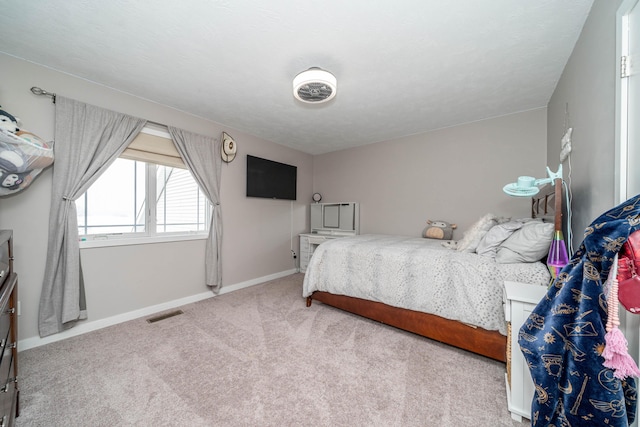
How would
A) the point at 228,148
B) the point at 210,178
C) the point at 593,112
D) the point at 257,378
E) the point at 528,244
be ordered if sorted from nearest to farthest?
the point at 593,112, the point at 257,378, the point at 528,244, the point at 210,178, the point at 228,148

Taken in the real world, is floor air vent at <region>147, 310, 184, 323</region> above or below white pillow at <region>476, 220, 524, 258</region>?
below

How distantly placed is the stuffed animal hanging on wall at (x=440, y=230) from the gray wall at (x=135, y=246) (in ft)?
8.33

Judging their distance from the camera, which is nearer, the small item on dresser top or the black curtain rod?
the small item on dresser top

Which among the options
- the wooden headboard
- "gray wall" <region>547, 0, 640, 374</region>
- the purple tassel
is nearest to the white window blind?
the purple tassel

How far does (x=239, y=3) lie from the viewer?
148 cm

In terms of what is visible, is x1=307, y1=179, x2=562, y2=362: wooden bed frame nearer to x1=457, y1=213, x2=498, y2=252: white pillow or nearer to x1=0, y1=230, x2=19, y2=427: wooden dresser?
x1=457, y1=213, x2=498, y2=252: white pillow

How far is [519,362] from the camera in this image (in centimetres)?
134

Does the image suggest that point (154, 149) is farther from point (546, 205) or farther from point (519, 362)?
point (546, 205)

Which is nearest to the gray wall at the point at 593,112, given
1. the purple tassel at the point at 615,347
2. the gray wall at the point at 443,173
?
the purple tassel at the point at 615,347

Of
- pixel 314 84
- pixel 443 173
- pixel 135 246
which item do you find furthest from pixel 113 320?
pixel 443 173

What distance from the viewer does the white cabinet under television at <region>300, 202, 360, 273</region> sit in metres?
4.48

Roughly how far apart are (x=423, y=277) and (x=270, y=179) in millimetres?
2930

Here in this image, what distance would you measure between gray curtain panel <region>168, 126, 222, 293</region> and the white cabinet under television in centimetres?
167

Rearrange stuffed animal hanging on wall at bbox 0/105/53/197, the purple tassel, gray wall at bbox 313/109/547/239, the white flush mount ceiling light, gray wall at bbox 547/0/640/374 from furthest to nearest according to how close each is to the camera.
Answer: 1. gray wall at bbox 313/109/547/239
2. the white flush mount ceiling light
3. stuffed animal hanging on wall at bbox 0/105/53/197
4. gray wall at bbox 547/0/640/374
5. the purple tassel
